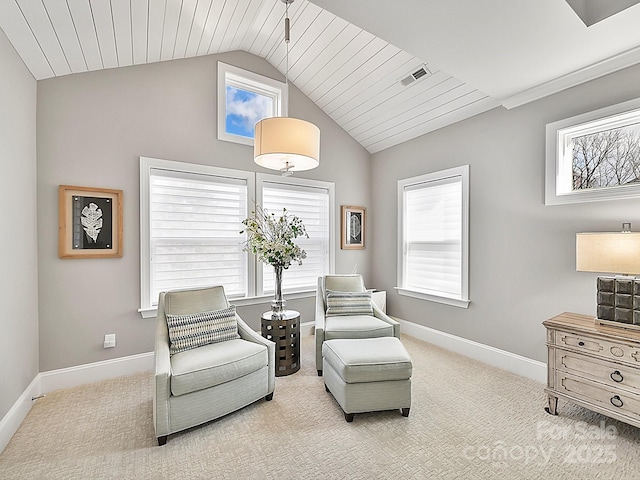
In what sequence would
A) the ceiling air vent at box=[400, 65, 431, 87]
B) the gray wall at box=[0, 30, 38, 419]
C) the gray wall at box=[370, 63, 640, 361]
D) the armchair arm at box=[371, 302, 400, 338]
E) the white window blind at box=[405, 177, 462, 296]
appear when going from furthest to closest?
the white window blind at box=[405, 177, 462, 296]
the ceiling air vent at box=[400, 65, 431, 87]
the armchair arm at box=[371, 302, 400, 338]
the gray wall at box=[370, 63, 640, 361]
the gray wall at box=[0, 30, 38, 419]

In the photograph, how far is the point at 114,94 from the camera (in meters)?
3.01

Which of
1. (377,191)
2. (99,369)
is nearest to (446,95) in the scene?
(377,191)

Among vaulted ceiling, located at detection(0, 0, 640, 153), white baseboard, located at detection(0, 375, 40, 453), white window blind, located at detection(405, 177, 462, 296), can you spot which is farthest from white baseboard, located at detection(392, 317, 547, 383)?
white baseboard, located at detection(0, 375, 40, 453)

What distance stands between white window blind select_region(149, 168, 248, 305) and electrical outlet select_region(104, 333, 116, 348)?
0.45 meters

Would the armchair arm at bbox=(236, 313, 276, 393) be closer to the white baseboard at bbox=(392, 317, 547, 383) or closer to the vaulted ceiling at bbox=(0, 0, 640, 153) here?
the white baseboard at bbox=(392, 317, 547, 383)

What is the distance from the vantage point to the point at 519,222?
10.0 feet

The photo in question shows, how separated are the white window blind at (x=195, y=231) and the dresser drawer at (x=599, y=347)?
3.09 m

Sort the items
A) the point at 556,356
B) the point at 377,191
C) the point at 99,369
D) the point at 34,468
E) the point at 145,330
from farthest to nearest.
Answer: the point at 377,191
the point at 145,330
the point at 99,369
the point at 556,356
the point at 34,468

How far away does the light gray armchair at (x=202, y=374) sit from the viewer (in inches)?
80.0

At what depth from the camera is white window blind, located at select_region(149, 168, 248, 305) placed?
3.29m

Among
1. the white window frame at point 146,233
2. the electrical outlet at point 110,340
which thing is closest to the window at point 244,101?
the white window frame at point 146,233

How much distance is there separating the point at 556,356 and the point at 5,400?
383 centimetres

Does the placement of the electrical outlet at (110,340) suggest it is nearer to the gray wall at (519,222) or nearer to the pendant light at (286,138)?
the pendant light at (286,138)

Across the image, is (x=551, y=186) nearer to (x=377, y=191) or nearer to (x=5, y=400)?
(x=377, y=191)
